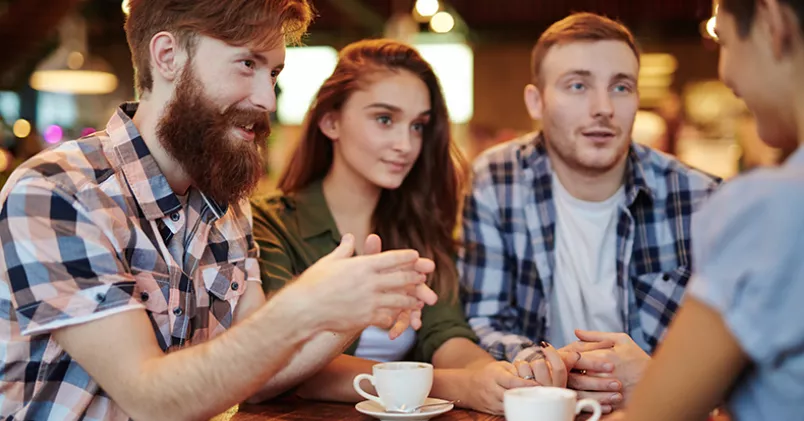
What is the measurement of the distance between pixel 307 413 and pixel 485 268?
93 cm

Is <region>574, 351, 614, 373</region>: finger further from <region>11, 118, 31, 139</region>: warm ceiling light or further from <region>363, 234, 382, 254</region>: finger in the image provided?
<region>11, 118, 31, 139</region>: warm ceiling light

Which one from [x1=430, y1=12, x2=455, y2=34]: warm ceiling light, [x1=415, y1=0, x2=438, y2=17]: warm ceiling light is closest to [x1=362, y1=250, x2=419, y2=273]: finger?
[x1=415, y1=0, x2=438, y2=17]: warm ceiling light

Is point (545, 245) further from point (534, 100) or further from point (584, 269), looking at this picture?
point (534, 100)

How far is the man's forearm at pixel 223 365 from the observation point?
4.42 feet

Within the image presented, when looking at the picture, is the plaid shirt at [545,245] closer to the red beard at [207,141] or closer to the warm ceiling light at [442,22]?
the red beard at [207,141]

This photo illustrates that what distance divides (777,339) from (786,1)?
39 cm

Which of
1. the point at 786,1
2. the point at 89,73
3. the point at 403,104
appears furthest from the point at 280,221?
the point at 89,73

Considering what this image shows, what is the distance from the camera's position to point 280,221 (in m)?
2.36

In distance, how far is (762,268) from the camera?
0.89 metres

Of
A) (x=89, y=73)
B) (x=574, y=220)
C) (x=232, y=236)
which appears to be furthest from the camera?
(x=89, y=73)

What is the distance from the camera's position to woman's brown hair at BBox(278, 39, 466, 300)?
97.2 inches

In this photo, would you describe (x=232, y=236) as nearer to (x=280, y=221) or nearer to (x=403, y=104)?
(x=280, y=221)

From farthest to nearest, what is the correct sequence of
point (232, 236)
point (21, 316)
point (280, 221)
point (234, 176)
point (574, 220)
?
point (574, 220) → point (280, 221) → point (232, 236) → point (234, 176) → point (21, 316)

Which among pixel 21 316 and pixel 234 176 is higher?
pixel 234 176
